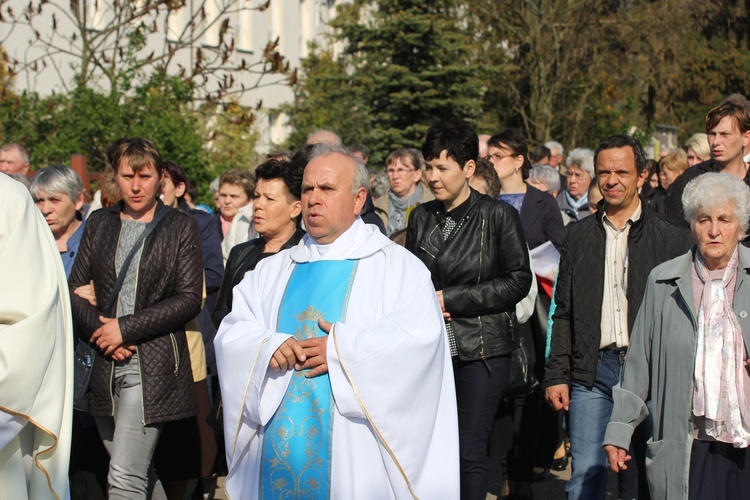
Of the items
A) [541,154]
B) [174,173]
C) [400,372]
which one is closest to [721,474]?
[400,372]

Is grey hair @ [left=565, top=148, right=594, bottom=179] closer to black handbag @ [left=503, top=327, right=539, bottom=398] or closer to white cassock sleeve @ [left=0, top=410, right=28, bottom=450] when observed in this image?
black handbag @ [left=503, top=327, right=539, bottom=398]

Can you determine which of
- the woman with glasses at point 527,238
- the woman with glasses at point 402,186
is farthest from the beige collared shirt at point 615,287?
the woman with glasses at point 402,186

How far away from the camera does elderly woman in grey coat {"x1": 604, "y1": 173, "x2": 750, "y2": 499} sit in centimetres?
442

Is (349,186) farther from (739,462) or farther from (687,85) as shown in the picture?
(687,85)

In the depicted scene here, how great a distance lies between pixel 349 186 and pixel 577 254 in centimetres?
160

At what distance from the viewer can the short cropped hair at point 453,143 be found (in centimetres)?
577

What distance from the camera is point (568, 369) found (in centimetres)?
549

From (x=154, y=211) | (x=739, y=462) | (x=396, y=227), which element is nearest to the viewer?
(x=739, y=462)

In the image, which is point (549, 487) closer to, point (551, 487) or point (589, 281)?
point (551, 487)

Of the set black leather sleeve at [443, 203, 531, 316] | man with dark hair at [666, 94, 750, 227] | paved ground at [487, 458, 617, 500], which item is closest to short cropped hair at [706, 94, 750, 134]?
man with dark hair at [666, 94, 750, 227]

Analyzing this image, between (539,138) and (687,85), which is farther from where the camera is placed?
(687,85)

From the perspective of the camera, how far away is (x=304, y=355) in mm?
4215

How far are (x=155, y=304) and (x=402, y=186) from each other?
Result: 3435mm

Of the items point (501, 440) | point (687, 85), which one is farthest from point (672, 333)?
point (687, 85)
